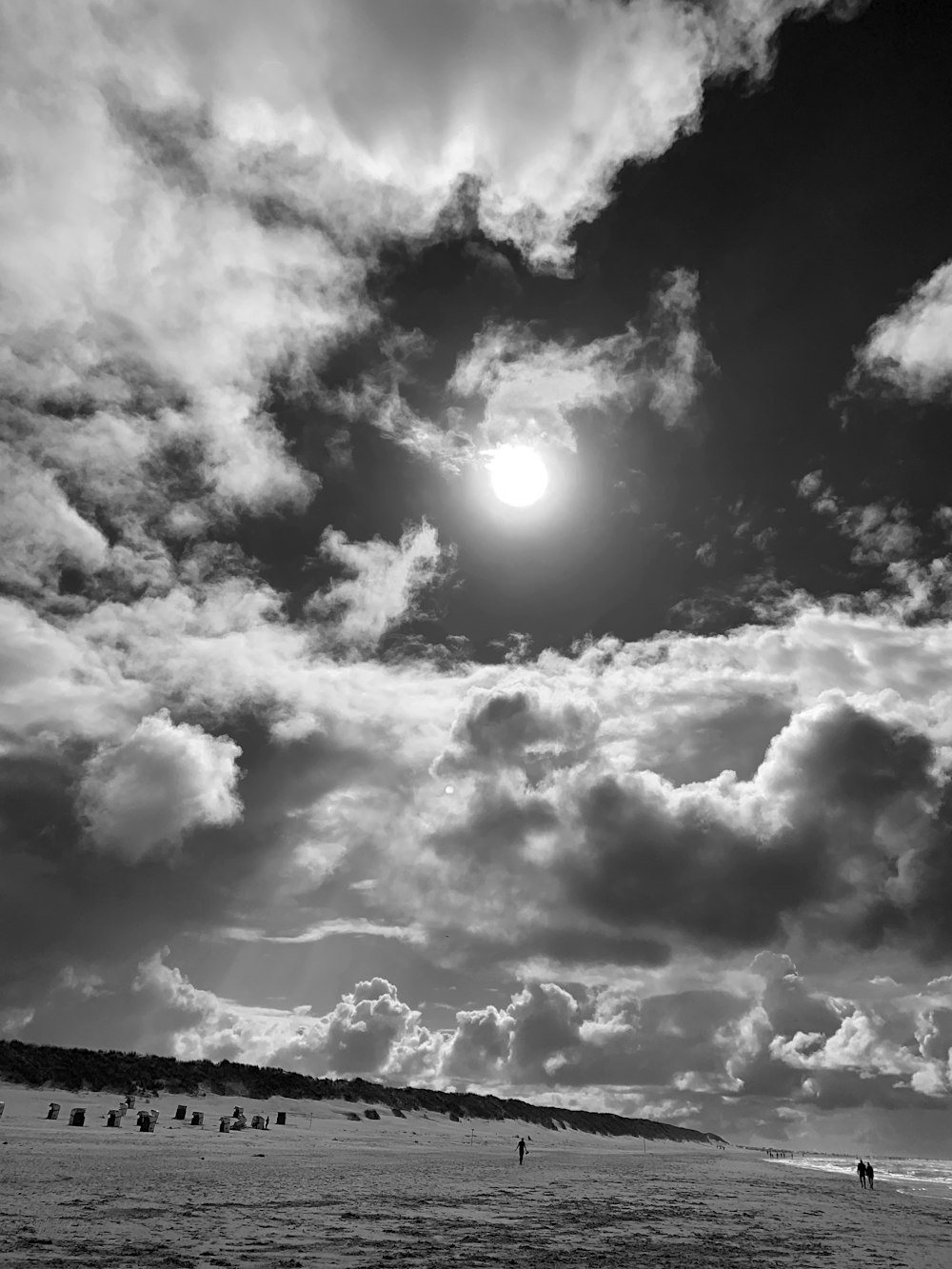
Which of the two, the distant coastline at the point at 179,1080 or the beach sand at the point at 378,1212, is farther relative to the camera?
the distant coastline at the point at 179,1080

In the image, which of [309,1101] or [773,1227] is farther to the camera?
[309,1101]

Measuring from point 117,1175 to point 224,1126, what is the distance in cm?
3290

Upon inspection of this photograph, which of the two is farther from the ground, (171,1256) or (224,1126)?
(171,1256)

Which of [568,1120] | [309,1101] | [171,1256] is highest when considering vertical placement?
[171,1256]

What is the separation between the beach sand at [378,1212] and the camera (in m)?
18.7

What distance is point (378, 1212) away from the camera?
26.9m

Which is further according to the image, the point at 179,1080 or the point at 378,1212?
the point at 179,1080

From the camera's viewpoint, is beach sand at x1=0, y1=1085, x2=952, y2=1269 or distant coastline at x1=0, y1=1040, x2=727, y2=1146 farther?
distant coastline at x1=0, y1=1040, x2=727, y2=1146

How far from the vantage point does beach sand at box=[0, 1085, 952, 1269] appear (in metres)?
18.7

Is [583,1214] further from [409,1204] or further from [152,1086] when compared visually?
[152,1086]

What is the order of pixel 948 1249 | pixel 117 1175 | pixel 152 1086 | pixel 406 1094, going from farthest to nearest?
1. pixel 406 1094
2. pixel 152 1086
3. pixel 117 1175
4. pixel 948 1249

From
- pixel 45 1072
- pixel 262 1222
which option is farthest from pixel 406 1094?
pixel 262 1222

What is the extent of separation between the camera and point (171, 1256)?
55.4 feet

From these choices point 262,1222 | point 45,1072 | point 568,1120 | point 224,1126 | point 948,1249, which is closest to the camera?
point 262,1222
